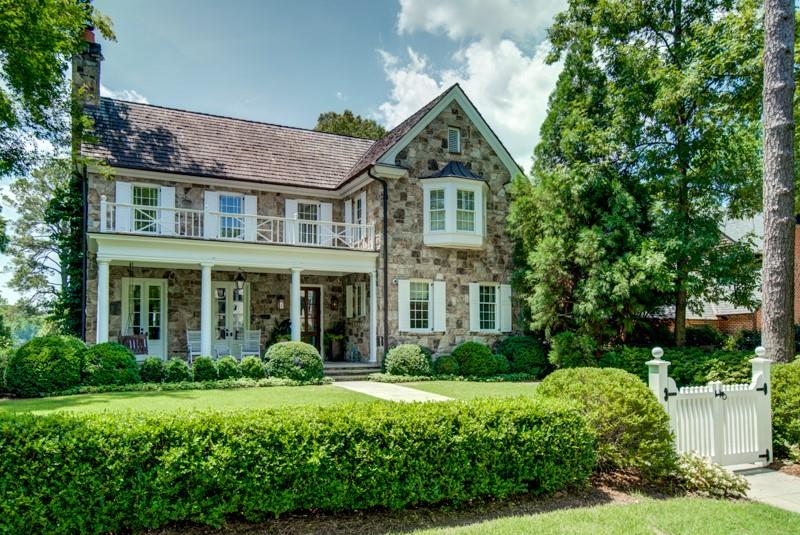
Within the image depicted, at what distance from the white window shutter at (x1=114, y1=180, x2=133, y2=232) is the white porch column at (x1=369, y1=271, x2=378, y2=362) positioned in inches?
291

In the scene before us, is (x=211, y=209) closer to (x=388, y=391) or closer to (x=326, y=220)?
(x=326, y=220)

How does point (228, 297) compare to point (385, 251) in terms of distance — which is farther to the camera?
point (228, 297)

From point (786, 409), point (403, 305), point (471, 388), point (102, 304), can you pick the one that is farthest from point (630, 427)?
point (102, 304)

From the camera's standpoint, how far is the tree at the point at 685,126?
12.8 m

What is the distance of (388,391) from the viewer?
13.4m

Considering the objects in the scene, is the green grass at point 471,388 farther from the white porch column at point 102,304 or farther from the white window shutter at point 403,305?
the white porch column at point 102,304

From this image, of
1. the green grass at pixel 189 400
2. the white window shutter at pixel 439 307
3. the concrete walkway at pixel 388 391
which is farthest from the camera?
the white window shutter at pixel 439 307

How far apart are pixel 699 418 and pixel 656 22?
11752mm

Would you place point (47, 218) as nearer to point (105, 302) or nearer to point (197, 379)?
A: point (105, 302)

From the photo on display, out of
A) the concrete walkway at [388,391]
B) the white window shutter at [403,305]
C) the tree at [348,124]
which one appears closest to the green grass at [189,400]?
the concrete walkway at [388,391]

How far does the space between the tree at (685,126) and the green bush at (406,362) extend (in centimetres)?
706

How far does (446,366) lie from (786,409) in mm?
9651

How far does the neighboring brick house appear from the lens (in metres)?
16.5

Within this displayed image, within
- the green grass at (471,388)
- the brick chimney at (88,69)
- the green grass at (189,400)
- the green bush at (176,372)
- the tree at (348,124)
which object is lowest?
the green grass at (471,388)
